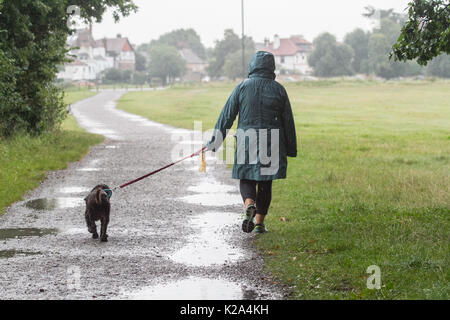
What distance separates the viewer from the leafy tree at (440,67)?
299 ft

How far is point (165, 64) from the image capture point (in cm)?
13162

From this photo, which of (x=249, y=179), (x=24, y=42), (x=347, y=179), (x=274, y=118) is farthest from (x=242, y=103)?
(x=24, y=42)

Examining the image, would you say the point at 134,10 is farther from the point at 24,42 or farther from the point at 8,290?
the point at 8,290

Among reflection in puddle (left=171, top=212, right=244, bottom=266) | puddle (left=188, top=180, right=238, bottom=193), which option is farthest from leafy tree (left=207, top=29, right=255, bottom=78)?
reflection in puddle (left=171, top=212, right=244, bottom=266)

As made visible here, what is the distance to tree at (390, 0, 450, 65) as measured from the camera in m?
8.27

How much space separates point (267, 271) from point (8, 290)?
239 centimetres

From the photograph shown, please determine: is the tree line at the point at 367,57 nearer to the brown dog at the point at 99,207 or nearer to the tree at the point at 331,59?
the tree at the point at 331,59

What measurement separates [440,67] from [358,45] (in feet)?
91.5

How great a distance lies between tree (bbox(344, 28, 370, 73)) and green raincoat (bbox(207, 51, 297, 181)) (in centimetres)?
10643

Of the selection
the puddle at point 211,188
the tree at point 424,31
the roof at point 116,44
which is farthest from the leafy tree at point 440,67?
the roof at point 116,44

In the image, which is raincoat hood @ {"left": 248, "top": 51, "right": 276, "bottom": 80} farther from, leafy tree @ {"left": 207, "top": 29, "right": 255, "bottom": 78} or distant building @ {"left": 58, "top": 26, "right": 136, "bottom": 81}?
distant building @ {"left": 58, "top": 26, "right": 136, "bottom": 81}

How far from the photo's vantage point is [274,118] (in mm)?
7484

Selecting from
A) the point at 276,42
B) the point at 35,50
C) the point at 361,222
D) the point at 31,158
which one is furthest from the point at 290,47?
the point at 361,222

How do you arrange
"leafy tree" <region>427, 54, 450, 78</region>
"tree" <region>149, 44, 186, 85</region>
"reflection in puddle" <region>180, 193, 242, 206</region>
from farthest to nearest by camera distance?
"tree" <region>149, 44, 186, 85</region>
"leafy tree" <region>427, 54, 450, 78</region>
"reflection in puddle" <region>180, 193, 242, 206</region>
